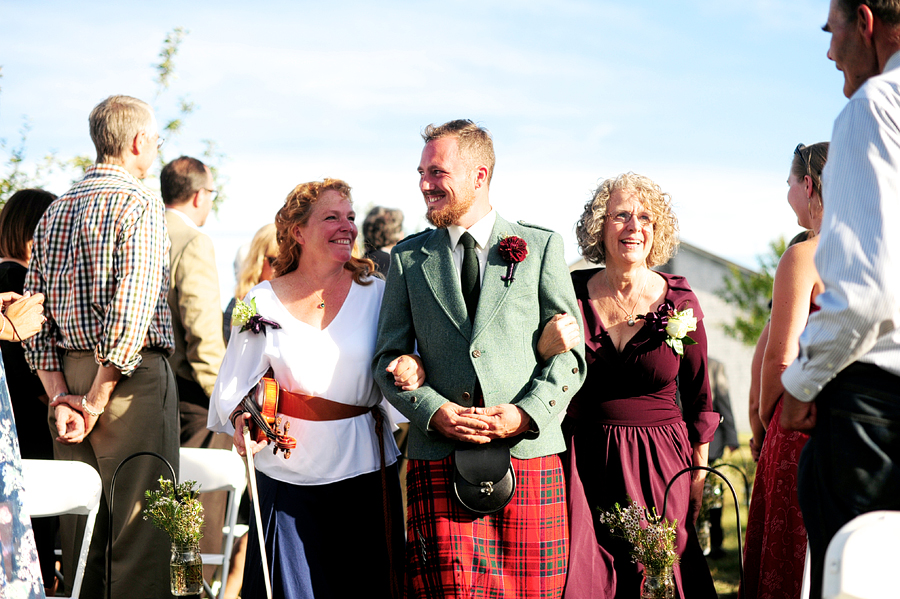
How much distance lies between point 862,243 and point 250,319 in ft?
7.95

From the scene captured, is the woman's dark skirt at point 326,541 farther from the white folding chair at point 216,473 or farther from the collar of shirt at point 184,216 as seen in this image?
the collar of shirt at point 184,216

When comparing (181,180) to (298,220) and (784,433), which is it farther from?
(784,433)

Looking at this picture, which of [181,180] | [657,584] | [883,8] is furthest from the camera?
[181,180]

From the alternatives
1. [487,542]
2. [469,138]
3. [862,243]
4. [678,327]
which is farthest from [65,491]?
[862,243]

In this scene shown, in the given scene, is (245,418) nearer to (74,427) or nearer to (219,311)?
(74,427)

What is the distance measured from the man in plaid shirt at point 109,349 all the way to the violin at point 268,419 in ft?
2.56

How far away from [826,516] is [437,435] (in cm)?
149

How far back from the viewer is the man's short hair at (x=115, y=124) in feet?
13.2

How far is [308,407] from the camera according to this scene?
3475 millimetres

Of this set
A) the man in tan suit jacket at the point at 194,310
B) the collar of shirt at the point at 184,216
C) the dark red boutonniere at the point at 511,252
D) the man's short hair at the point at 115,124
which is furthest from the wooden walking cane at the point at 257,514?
the collar of shirt at the point at 184,216

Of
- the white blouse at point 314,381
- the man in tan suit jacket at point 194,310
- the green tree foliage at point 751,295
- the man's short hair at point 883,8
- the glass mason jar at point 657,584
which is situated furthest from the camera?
the green tree foliage at point 751,295

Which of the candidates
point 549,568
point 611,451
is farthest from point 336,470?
point 611,451

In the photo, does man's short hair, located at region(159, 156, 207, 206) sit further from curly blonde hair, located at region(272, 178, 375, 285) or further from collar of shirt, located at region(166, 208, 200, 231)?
curly blonde hair, located at region(272, 178, 375, 285)

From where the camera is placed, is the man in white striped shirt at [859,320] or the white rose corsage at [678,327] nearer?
the man in white striped shirt at [859,320]
